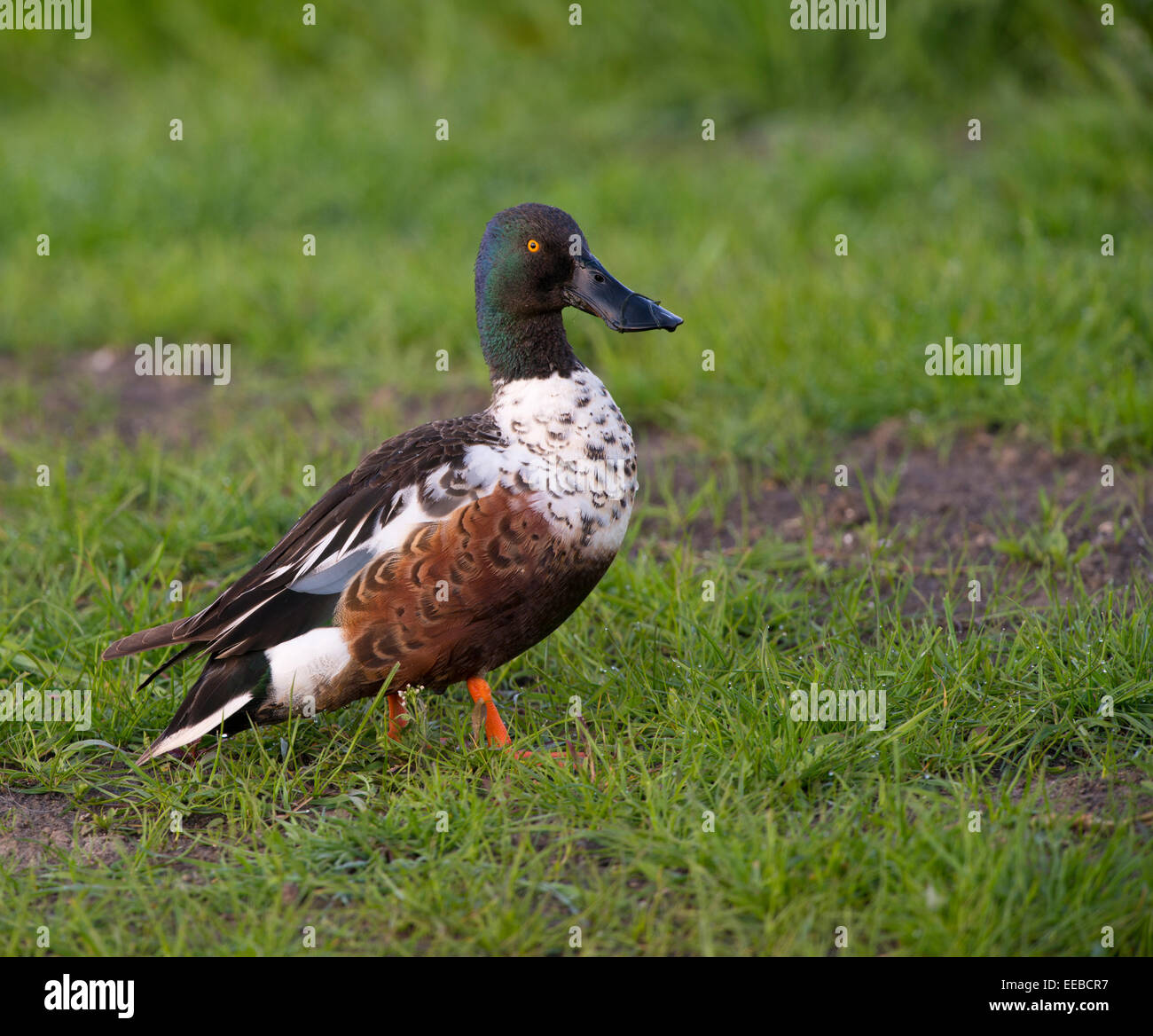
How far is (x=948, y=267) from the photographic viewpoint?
17.1 feet

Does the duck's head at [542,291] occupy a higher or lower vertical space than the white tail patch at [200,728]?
higher

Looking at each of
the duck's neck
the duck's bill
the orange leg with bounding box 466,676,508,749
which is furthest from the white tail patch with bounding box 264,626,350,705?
the duck's bill

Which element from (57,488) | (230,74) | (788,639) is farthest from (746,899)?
(230,74)

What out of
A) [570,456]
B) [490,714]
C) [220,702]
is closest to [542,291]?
[570,456]

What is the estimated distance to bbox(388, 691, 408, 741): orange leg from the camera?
3090mm

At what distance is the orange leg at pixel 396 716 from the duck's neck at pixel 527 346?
77cm

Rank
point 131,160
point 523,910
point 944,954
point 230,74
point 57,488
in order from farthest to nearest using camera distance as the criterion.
Answer: point 230,74 → point 131,160 → point 57,488 → point 523,910 → point 944,954

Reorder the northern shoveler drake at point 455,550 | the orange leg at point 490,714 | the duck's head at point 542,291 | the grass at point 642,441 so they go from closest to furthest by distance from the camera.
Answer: the grass at point 642,441
the northern shoveler drake at point 455,550
the orange leg at point 490,714
the duck's head at point 542,291

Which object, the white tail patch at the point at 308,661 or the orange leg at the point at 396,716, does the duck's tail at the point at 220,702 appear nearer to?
the white tail patch at the point at 308,661

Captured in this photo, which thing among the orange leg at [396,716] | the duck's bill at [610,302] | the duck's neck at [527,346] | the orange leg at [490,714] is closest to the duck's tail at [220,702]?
the orange leg at [396,716]

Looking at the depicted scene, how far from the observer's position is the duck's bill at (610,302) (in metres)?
3.09

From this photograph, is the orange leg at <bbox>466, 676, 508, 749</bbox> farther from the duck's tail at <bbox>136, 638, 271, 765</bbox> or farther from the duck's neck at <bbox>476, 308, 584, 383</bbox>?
the duck's neck at <bbox>476, 308, 584, 383</bbox>

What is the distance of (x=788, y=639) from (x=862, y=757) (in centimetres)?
68
